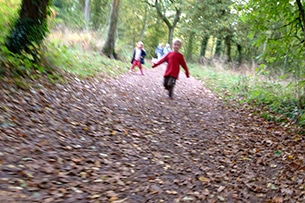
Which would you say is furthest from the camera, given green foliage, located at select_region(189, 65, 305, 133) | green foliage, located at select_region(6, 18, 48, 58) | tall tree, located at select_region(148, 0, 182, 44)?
tall tree, located at select_region(148, 0, 182, 44)

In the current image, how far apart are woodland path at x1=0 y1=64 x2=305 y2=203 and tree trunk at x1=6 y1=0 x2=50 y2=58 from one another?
4.33ft

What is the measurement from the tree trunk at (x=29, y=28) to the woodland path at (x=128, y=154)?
1.32 m

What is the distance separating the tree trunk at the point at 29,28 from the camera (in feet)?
22.2

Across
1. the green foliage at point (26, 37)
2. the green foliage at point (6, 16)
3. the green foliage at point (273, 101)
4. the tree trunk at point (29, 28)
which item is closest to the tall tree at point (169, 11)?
the green foliage at point (273, 101)

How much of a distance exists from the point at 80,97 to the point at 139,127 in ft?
5.68

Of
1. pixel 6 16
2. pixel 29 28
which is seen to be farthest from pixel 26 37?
pixel 6 16

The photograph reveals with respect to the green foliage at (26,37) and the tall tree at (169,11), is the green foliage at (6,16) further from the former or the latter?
the tall tree at (169,11)

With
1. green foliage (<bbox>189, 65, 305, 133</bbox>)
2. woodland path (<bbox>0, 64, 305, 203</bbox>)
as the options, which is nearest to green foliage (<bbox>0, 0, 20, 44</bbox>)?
woodland path (<bbox>0, 64, 305, 203</bbox>)

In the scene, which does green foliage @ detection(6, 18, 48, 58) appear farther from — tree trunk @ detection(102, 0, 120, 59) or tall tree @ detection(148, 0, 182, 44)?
tall tree @ detection(148, 0, 182, 44)

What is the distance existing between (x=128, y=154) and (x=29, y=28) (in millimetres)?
4270

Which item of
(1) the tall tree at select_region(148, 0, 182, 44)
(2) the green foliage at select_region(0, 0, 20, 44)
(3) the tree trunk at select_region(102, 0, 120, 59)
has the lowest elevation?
(2) the green foliage at select_region(0, 0, 20, 44)

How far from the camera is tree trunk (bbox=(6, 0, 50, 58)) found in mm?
6781

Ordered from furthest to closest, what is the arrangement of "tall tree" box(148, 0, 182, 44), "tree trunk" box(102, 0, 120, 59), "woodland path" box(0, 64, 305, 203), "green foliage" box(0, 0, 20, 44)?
1. "tall tree" box(148, 0, 182, 44)
2. "tree trunk" box(102, 0, 120, 59)
3. "green foliage" box(0, 0, 20, 44)
4. "woodland path" box(0, 64, 305, 203)

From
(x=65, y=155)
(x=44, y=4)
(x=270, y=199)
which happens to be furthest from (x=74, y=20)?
(x=270, y=199)
